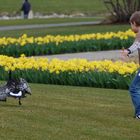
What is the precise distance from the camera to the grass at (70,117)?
7711 millimetres

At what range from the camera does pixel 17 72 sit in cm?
1362

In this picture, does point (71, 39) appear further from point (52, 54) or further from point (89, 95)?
point (89, 95)

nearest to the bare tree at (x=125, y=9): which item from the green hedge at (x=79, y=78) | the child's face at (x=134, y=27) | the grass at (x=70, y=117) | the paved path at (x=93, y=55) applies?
the paved path at (x=93, y=55)

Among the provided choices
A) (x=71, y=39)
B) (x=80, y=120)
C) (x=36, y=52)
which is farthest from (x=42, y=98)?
(x=71, y=39)

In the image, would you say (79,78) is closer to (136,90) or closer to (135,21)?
(136,90)

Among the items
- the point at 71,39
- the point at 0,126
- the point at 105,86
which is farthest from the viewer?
the point at 71,39

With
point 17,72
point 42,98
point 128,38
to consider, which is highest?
point 42,98

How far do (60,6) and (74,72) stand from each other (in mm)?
43738

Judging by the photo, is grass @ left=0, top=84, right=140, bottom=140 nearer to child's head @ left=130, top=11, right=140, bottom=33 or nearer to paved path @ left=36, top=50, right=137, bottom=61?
child's head @ left=130, top=11, right=140, bottom=33

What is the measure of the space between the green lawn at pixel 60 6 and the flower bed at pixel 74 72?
3807cm

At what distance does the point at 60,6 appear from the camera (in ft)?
186

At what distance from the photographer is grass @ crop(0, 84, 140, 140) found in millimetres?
7711

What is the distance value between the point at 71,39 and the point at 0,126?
45.4ft

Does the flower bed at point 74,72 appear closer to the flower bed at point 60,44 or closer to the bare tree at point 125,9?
the flower bed at point 60,44
